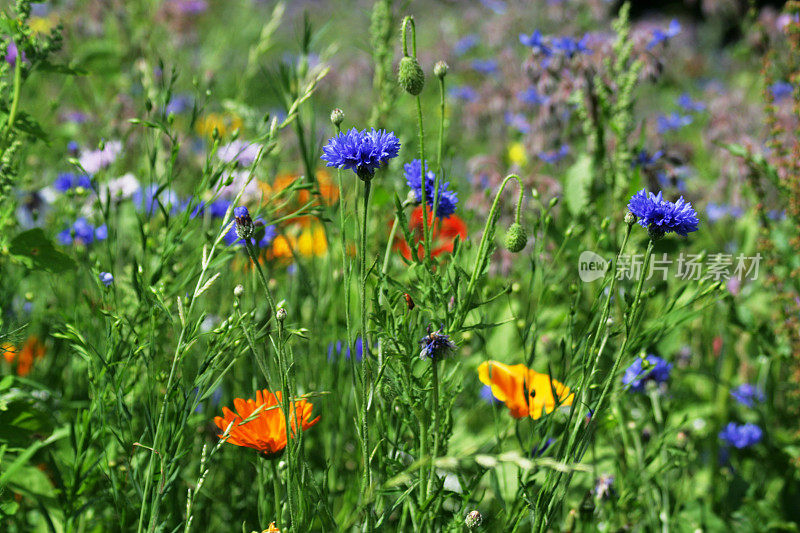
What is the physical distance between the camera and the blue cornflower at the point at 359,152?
646mm

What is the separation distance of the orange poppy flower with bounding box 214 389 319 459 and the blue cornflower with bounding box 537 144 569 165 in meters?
1.15

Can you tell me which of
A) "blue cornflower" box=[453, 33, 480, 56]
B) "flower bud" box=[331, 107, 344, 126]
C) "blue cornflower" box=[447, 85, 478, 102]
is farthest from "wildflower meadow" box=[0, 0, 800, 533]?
"blue cornflower" box=[453, 33, 480, 56]

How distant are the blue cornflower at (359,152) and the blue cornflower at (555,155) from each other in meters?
1.11

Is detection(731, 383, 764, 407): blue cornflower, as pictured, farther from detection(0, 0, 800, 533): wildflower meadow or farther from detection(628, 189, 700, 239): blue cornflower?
detection(628, 189, 700, 239): blue cornflower

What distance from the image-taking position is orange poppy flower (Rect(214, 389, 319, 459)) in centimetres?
67

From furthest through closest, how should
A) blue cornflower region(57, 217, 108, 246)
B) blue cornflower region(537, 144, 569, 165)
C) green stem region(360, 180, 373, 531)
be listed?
blue cornflower region(537, 144, 569, 165)
blue cornflower region(57, 217, 108, 246)
green stem region(360, 180, 373, 531)

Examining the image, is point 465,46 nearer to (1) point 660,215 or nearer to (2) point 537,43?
(2) point 537,43

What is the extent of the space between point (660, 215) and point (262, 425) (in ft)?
1.50

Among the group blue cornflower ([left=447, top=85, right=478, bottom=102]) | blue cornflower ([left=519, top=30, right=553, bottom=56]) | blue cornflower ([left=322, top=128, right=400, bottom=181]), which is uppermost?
blue cornflower ([left=447, top=85, right=478, bottom=102])

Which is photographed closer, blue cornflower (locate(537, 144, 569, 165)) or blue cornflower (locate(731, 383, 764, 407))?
blue cornflower (locate(731, 383, 764, 407))

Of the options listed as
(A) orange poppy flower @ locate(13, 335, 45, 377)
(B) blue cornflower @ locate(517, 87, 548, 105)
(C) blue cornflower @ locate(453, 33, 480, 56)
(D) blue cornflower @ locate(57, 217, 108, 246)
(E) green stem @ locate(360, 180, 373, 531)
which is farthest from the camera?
(C) blue cornflower @ locate(453, 33, 480, 56)

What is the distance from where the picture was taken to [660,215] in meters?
0.65

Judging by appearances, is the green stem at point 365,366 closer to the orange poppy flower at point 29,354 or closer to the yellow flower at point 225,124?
the yellow flower at point 225,124

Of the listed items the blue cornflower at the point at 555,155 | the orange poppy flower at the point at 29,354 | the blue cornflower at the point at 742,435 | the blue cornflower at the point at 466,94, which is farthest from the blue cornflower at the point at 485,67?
the orange poppy flower at the point at 29,354
